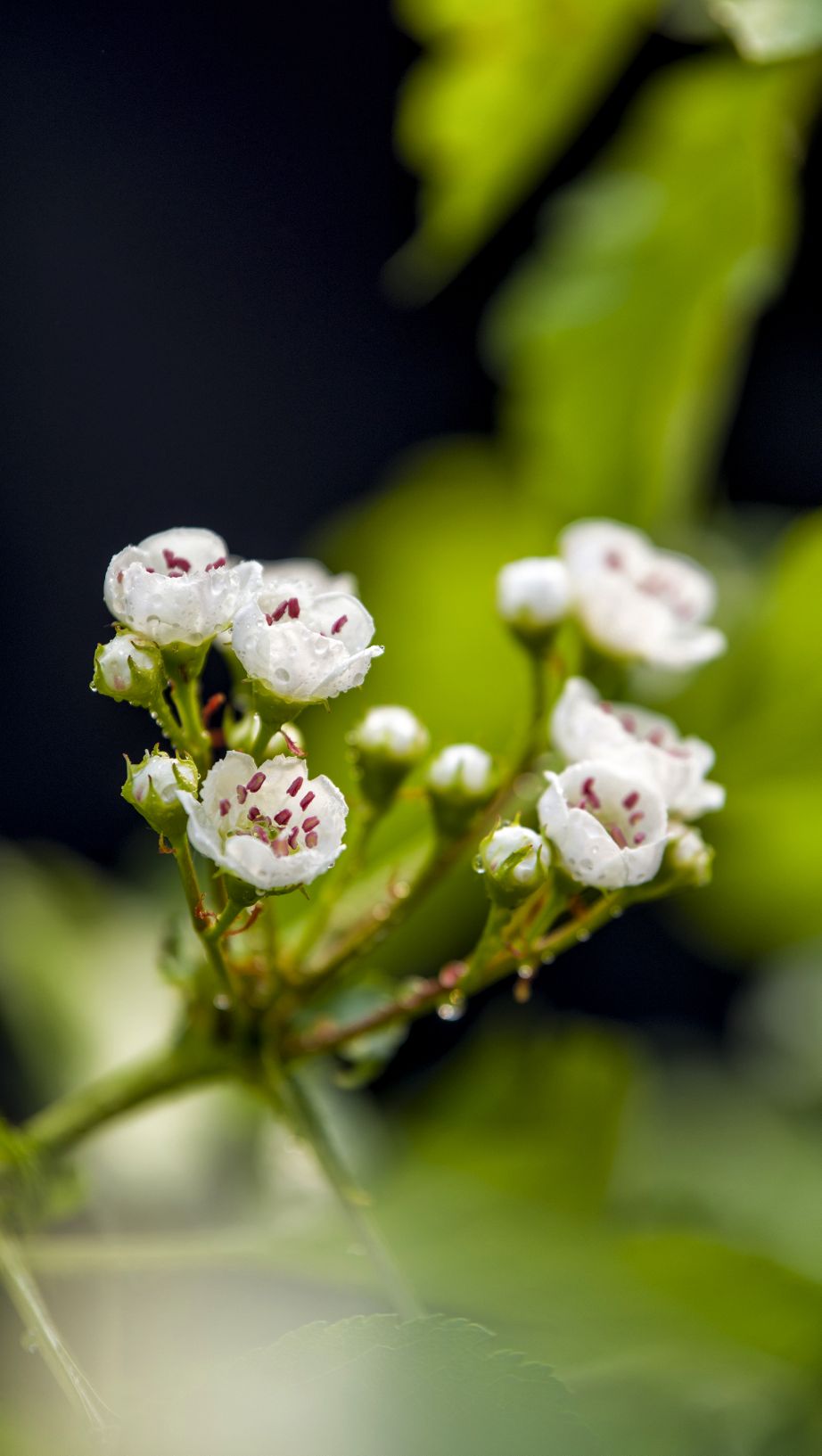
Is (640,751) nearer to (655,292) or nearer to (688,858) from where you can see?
(688,858)

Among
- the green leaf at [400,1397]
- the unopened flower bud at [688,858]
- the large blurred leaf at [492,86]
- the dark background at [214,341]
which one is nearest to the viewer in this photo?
the green leaf at [400,1397]

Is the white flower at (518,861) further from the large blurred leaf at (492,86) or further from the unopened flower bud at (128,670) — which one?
the large blurred leaf at (492,86)

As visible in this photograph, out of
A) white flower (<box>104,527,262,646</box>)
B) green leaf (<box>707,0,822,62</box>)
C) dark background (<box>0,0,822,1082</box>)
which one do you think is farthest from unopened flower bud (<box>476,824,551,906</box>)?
dark background (<box>0,0,822,1082</box>)

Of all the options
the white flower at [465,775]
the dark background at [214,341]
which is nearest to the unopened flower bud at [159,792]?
the white flower at [465,775]

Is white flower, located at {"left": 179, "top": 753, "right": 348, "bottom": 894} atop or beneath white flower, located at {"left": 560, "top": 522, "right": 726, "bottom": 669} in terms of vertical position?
beneath

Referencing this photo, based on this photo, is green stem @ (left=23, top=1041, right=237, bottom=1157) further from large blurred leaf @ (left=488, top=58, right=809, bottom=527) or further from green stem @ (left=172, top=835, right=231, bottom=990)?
large blurred leaf @ (left=488, top=58, right=809, bottom=527)

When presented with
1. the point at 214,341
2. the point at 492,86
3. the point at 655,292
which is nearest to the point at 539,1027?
the point at 655,292

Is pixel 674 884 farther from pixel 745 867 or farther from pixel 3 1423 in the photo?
pixel 745 867
